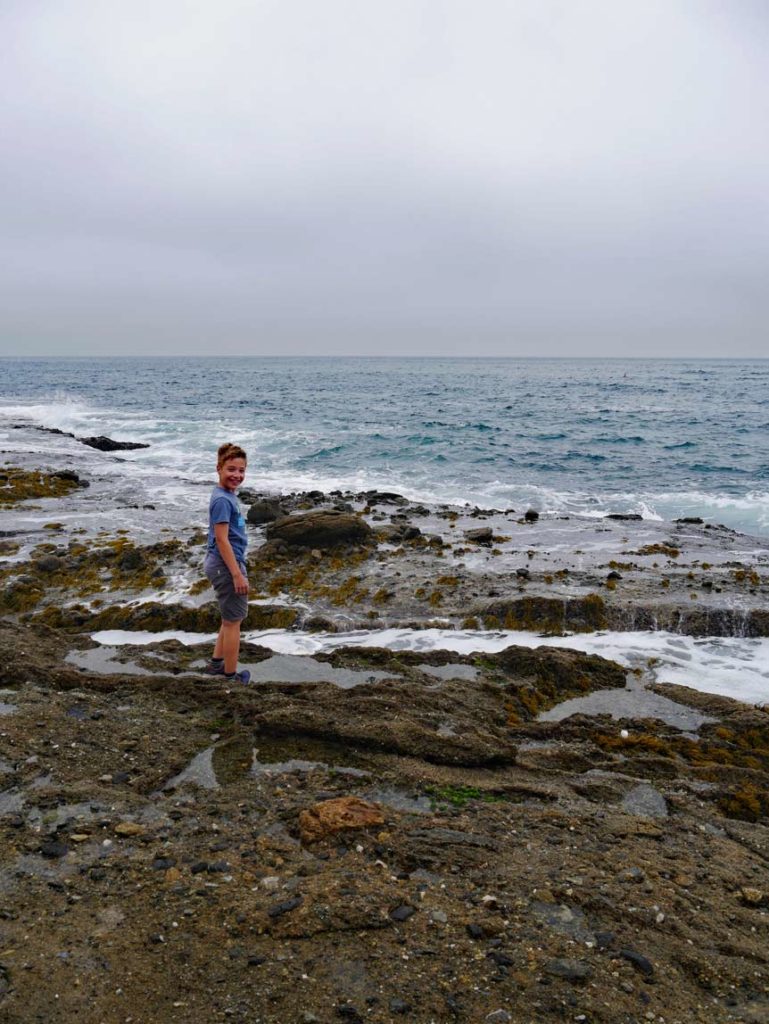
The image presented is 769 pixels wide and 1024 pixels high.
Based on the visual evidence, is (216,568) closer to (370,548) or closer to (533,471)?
(370,548)

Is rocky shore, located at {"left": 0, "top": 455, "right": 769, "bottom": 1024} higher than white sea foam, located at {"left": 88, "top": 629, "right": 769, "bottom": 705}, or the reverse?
rocky shore, located at {"left": 0, "top": 455, "right": 769, "bottom": 1024}

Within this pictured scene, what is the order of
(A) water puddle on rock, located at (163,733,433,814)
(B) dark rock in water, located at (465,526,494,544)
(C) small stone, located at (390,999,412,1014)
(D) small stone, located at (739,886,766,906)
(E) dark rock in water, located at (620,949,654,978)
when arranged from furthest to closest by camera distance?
(B) dark rock in water, located at (465,526,494,544), (A) water puddle on rock, located at (163,733,433,814), (D) small stone, located at (739,886,766,906), (E) dark rock in water, located at (620,949,654,978), (C) small stone, located at (390,999,412,1014)

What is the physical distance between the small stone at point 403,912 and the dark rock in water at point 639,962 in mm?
1058

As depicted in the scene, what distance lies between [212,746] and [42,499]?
14.5 metres

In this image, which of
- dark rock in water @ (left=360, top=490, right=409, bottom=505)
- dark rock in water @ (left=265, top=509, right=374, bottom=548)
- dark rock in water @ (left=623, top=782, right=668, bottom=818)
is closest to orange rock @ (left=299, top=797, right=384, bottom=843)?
dark rock in water @ (left=623, top=782, right=668, bottom=818)

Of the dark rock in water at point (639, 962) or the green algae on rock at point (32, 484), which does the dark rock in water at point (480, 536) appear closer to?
the dark rock in water at point (639, 962)

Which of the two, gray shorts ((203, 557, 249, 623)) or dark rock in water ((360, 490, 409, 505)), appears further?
dark rock in water ((360, 490, 409, 505))

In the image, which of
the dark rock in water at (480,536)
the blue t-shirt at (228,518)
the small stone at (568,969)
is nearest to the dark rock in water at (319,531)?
the dark rock in water at (480,536)

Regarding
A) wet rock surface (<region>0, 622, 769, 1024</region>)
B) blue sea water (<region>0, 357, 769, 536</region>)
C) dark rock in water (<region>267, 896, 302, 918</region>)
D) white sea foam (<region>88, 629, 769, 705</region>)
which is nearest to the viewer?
wet rock surface (<region>0, 622, 769, 1024</region>)

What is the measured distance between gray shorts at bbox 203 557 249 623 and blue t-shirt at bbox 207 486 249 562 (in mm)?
115

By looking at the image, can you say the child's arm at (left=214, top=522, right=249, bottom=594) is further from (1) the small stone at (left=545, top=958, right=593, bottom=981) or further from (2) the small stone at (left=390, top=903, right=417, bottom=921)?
(1) the small stone at (left=545, top=958, right=593, bottom=981)

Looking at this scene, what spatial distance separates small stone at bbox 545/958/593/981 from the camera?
300 centimetres

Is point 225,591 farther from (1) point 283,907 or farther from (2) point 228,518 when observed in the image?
(1) point 283,907

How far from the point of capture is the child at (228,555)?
6285mm
